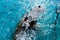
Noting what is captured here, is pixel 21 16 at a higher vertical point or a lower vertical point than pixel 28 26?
higher

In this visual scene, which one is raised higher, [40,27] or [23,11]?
[23,11]

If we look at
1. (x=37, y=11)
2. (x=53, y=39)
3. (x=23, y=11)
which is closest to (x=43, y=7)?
(x=37, y=11)

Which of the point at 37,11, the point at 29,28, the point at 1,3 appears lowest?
the point at 29,28

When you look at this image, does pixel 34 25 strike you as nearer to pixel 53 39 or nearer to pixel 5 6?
pixel 53 39
